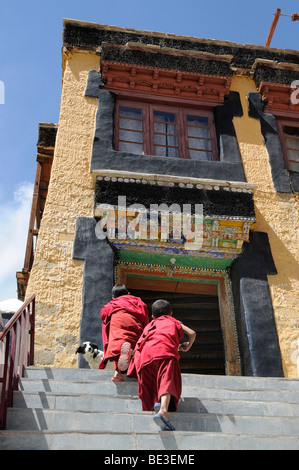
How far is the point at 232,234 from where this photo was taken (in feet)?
26.7

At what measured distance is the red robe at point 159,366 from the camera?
4.31 m

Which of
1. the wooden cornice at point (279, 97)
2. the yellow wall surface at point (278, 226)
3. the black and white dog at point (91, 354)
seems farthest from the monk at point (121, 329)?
the wooden cornice at point (279, 97)

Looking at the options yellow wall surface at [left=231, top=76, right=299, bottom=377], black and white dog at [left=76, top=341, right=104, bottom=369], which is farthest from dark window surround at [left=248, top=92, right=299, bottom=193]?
black and white dog at [left=76, top=341, right=104, bottom=369]

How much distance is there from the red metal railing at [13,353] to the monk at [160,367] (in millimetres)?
1131

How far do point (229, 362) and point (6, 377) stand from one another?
13.6ft

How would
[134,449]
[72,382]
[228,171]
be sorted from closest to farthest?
[134,449], [72,382], [228,171]

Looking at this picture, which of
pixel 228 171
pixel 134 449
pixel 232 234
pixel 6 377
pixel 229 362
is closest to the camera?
pixel 134 449

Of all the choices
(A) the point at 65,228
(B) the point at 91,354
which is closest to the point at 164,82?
(A) the point at 65,228

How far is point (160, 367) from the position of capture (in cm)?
439

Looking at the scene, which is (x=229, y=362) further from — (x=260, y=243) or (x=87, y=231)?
(x=87, y=231)

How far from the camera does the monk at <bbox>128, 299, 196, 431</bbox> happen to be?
13.9 ft

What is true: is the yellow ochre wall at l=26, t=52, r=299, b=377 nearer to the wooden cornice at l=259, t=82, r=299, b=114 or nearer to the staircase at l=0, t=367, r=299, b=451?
the wooden cornice at l=259, t=82, r=299, b=114

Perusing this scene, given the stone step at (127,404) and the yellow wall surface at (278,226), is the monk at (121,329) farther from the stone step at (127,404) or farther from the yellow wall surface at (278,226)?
the yellow wall surface at (278,226)

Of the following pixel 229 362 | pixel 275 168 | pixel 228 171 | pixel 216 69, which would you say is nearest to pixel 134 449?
pixel 229 362
